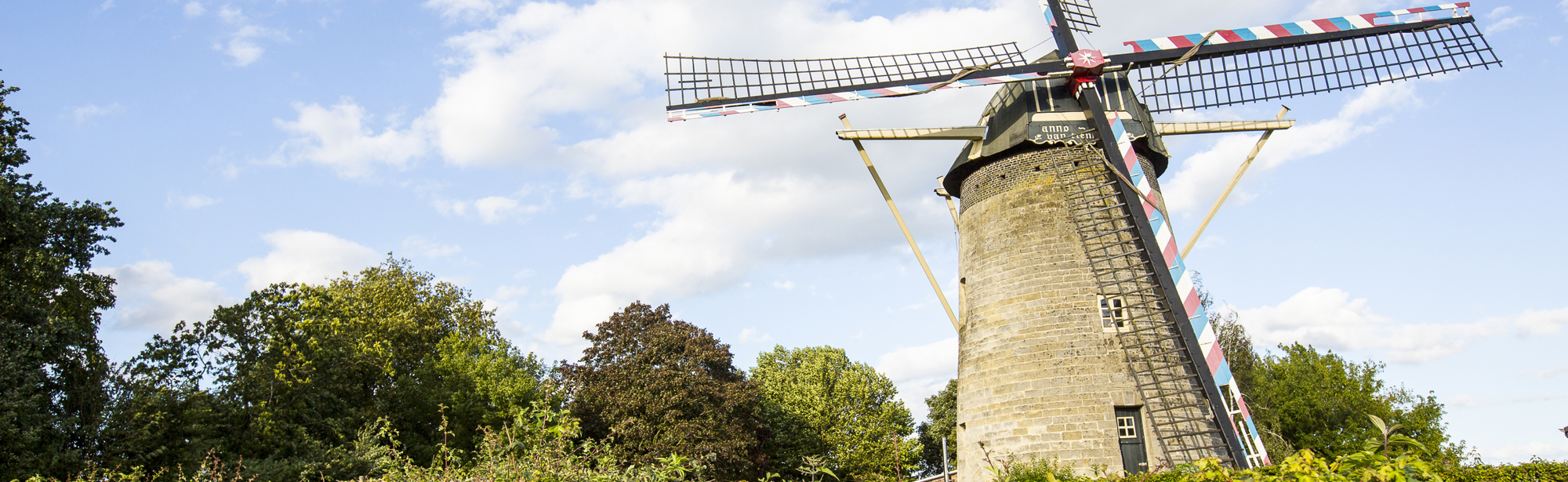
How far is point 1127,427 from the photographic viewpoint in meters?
15.3

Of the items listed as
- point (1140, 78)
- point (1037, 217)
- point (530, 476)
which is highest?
point (1140, 78)

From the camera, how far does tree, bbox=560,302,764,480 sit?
27094mm

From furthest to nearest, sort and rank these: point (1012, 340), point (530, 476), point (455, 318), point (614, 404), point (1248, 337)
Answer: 1. point (1248, 337)
2. point (455, 318)
3. point (614, 404)
4. point (1012, 340)
5. point (530, 476)

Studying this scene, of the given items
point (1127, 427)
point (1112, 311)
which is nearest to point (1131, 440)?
point (1127, 427)

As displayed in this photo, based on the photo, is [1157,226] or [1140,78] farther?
[1140,78]

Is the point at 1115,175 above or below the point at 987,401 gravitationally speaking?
above

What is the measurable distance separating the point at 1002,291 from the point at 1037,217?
151 cm

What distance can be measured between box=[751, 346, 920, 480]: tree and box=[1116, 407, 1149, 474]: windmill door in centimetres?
2228

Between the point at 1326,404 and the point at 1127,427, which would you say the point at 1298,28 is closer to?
the point at 1127,427

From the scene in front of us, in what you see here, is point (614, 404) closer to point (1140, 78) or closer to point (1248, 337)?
point (1140, 78)

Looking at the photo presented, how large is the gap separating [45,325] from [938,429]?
37128 mm

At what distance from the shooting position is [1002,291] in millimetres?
16578

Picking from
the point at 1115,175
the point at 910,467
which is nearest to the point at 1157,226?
the point at 1115,175

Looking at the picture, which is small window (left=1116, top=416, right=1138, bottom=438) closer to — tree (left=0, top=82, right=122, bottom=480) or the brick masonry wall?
the brick masonry wall
